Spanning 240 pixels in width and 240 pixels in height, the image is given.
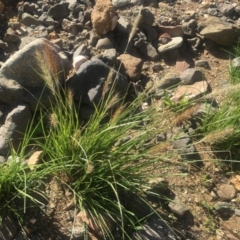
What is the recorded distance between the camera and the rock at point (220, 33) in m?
4.53

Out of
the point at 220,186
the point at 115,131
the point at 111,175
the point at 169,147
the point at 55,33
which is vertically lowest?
the point at 220,186

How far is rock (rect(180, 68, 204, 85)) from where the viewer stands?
13.9 ft

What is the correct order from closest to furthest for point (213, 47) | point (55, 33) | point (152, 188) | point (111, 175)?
point (111, 175) < point (152, 188) < point (55, 33) < point (213, 47)

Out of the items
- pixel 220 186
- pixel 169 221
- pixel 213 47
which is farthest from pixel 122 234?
pixel 213 47

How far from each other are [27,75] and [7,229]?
46.6 inches

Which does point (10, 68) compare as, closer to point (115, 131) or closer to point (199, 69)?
point (115, 131)

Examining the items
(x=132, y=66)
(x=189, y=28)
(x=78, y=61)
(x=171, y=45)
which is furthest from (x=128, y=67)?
(x=189, y=28)

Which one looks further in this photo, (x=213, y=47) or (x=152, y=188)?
(x=213, y=47)

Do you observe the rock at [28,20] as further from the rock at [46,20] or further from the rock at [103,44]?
the rock at [103,44]

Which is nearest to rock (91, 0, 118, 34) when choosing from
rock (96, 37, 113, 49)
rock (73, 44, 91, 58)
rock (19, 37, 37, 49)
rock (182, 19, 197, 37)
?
rock (96, 37, 113, 49)

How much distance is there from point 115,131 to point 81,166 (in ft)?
1.06

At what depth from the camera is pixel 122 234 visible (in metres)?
3.14

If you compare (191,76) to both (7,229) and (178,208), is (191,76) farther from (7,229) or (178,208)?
(7,229)

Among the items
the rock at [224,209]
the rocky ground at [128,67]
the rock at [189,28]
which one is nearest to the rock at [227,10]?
the rocky ground at [128,67]
